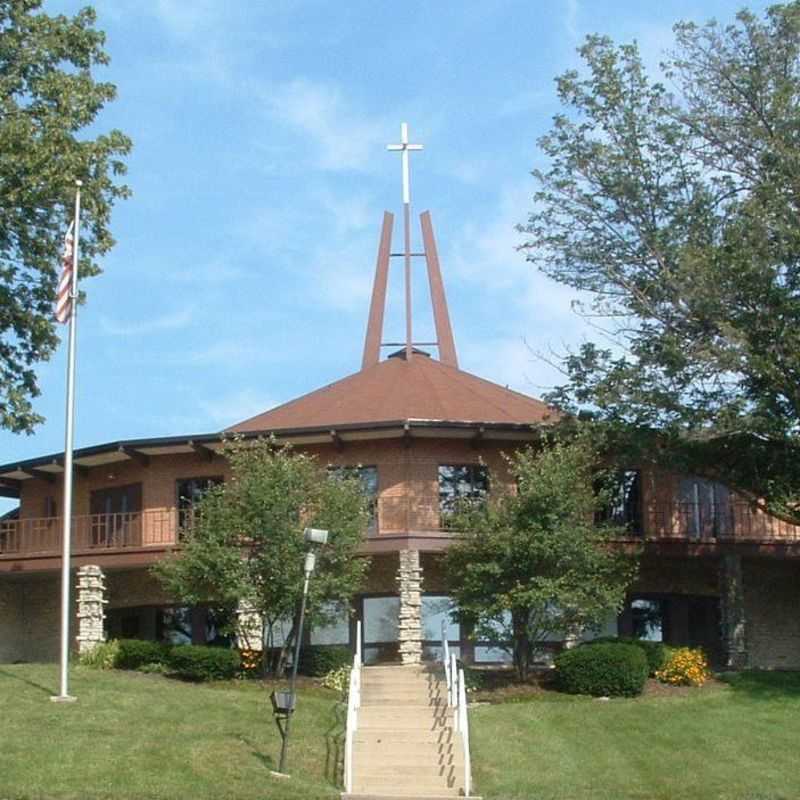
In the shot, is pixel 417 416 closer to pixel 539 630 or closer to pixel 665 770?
pixel 539 630

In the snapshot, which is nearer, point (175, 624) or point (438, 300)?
point (175, 624)

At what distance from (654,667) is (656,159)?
10.7 m

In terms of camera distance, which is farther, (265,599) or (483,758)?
(265,599)

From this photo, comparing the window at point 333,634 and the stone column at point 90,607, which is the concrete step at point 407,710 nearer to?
the window at point 333,634

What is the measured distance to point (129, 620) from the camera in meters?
36.8

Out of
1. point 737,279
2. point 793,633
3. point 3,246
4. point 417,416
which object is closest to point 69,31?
point 3,246

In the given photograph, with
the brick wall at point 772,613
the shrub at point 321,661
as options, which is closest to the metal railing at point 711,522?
the brick wall at point 772,613

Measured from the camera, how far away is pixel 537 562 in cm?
3005

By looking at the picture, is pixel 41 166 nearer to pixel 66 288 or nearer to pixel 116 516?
pixel 66 288

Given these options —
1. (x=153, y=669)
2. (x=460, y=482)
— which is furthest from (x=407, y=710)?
(x=460, y=482)

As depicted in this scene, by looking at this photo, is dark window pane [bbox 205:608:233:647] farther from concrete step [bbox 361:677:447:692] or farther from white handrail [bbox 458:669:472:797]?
white handrail [bbox 458:669:472:797]

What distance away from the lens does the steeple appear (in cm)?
4059

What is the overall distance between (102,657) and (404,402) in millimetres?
9387

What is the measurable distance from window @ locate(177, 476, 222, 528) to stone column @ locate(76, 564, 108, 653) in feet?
8.02
